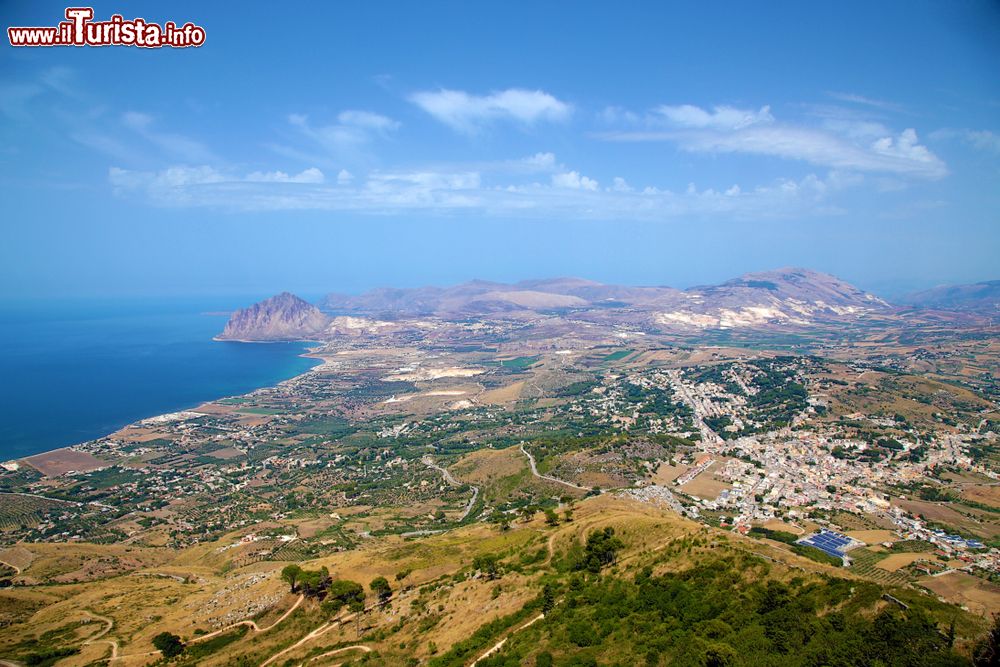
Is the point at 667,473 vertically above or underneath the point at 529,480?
above

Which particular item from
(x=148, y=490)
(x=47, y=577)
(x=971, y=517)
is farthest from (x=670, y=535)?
(x=148, y=490)

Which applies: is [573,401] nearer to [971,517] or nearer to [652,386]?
[652,386]

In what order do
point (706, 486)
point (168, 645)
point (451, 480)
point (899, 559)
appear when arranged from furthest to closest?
1. point (451, 480)
2. point (706, 486)
3. point (899, 559)
4. point (168, 645)

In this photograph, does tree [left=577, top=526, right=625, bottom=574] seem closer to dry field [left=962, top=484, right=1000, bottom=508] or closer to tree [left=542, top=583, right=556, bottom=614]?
tree [left=542, top=583, right=556, bottom=614]

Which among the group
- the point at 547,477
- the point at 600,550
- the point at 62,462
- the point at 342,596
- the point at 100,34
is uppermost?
the point at 100,34

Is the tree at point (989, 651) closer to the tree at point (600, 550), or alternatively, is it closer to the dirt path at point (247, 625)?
the tree at point (600, 550)

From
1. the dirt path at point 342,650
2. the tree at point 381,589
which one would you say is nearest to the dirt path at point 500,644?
the dirt path at point 342,650

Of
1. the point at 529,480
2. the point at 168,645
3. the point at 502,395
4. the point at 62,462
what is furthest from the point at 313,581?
the point at 502,395

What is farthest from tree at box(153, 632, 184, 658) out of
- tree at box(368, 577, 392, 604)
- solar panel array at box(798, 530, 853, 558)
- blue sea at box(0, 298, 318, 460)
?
blue sea at box(0, 298, 318, 460)

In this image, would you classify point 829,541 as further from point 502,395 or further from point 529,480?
point 502,395
